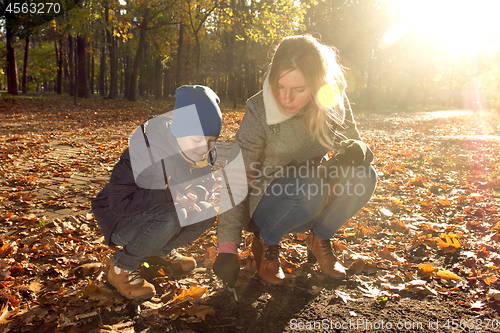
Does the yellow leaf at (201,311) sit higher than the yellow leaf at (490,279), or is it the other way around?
the yellow leaf at (490,279)

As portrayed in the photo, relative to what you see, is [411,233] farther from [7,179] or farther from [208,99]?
[7,179]

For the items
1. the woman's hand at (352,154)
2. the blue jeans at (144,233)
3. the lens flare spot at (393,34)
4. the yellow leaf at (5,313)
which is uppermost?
the lens flare spot at (393,34)

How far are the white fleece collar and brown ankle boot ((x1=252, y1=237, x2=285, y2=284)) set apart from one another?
928mm

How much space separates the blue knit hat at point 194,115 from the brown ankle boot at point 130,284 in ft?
3.16

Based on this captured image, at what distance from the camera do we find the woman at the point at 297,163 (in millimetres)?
2271

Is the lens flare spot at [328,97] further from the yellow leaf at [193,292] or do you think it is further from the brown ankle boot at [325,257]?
the yellow leaf at [193,292]

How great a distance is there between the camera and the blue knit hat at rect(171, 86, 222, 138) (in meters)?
2.01

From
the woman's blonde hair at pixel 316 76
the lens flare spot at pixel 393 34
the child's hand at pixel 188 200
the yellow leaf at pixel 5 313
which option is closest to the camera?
the yellow leaf at pixel 5 313

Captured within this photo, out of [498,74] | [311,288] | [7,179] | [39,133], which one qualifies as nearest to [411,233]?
[311,288]

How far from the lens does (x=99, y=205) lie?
222 centimetres

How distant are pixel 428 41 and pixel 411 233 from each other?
34933 millimetres

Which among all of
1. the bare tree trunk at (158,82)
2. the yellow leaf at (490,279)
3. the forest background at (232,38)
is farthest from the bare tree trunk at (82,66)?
the yellow leaf at (490,279)

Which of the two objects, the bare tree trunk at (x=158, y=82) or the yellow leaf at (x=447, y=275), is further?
the bare tree trunk at (x=158, y=82)

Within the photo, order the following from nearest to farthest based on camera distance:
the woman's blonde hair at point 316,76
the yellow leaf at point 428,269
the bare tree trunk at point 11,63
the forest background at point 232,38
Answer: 1. the woman's blonde hair at point 316,76
2. the yellow leaf at point 428,269
3. the forest background at point 232,38
4. the bare tree trunk at point 11,63
